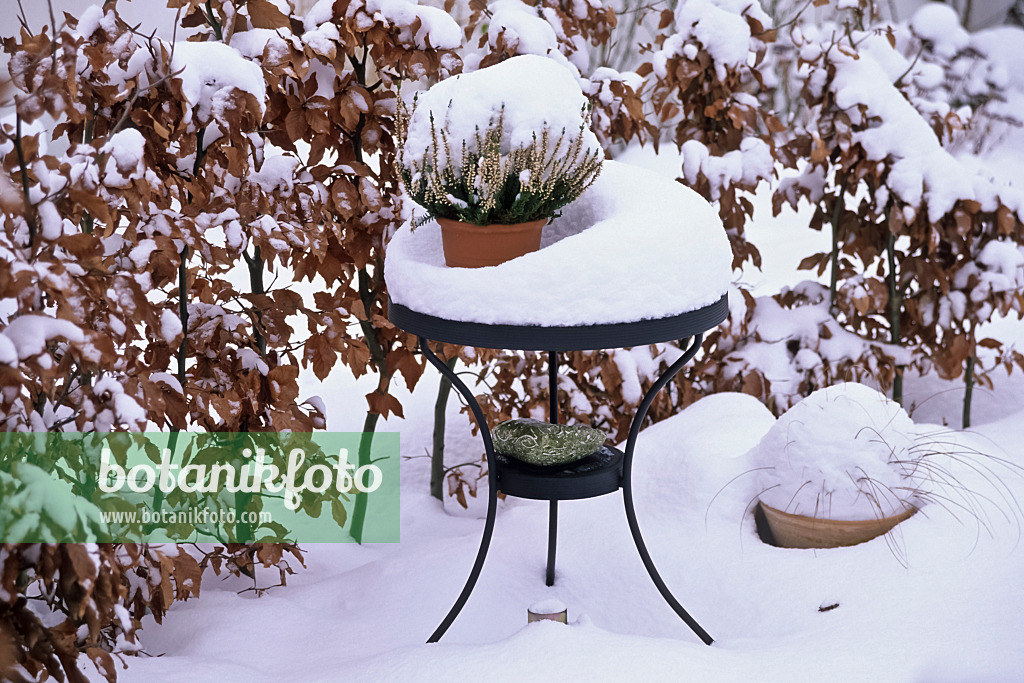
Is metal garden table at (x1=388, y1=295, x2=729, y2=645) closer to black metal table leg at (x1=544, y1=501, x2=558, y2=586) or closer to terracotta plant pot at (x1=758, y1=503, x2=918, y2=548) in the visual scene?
black metal table leg at (x1=544, y1=501, x2=558, y2=586)

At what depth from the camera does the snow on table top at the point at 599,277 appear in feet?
4.33

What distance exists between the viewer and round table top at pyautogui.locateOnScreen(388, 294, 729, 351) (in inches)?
52.0

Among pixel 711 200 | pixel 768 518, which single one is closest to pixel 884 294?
pixel 711 200

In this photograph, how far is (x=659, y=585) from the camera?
1.59m

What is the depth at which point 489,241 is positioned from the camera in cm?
142

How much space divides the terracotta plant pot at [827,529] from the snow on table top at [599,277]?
1.91ft

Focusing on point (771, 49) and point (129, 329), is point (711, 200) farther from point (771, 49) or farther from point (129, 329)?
point (129, 329)

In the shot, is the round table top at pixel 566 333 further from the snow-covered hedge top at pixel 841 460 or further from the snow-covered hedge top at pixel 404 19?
the snow-covered hedge top at pixel 404 19

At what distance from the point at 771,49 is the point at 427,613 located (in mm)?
2001

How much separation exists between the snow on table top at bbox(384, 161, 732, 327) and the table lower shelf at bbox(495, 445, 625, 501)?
0.34m

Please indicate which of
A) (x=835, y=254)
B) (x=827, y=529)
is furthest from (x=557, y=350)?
(x=835, y=254)

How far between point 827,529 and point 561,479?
0.62m
